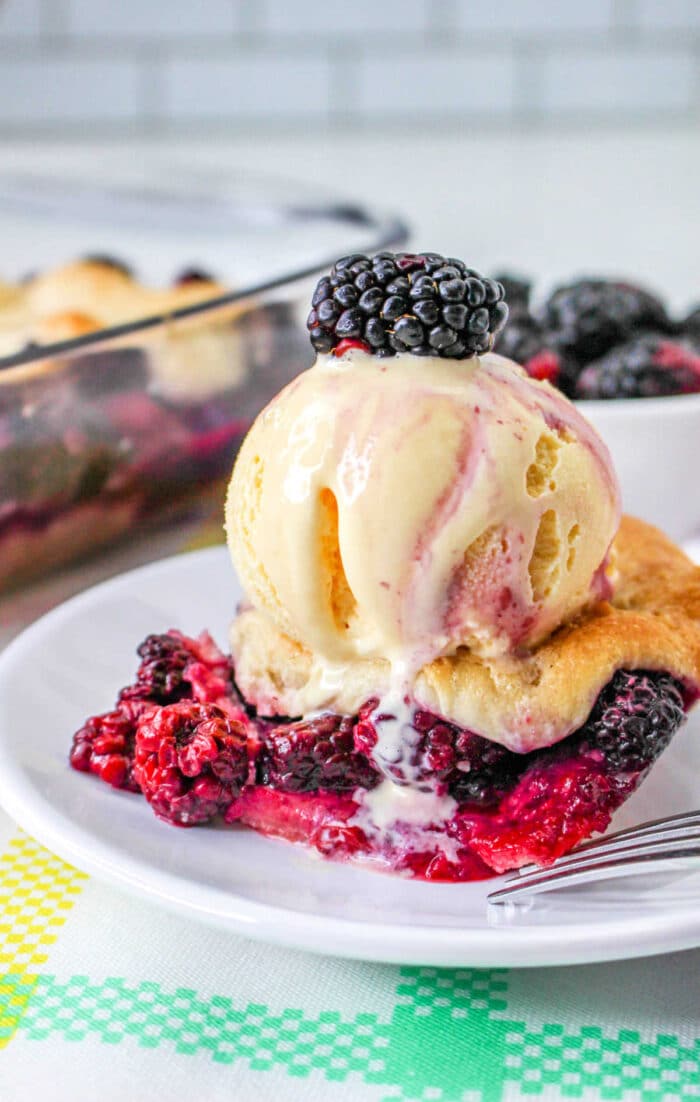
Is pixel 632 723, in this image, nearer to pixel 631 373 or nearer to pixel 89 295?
pixel 631 373

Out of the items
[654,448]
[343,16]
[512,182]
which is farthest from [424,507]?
[343,16]

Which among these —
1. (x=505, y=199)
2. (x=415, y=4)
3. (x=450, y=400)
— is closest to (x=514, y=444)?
(x=450, y=400)

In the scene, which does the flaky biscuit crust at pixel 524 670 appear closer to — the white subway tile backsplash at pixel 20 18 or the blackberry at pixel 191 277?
the blackberry at pixel 191 277

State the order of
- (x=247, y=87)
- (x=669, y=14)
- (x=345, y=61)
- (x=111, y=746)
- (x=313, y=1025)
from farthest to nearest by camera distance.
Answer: (x=247, y=87) < (x=345, y=61) < (x=669, y=14) < (x=111, y=746) < (x=313, y=1025)

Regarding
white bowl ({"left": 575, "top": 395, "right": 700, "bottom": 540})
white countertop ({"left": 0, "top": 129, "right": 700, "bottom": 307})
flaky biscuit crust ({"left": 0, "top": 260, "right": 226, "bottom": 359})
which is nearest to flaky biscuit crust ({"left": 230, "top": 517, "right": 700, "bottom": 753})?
white bowl ({"left": 575, "top": 395, "right": 700, "bottom": 540})

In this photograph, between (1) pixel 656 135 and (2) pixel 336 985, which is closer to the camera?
(2) pixel 336 985

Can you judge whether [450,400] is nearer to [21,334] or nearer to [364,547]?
[364,547]

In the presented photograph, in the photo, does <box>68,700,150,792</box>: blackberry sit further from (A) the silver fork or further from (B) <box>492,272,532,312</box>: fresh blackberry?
(B) <box>492,272,532,312</box>: fresh blackberry
